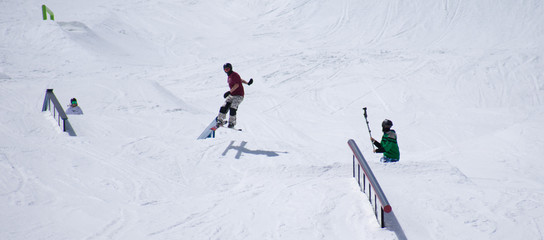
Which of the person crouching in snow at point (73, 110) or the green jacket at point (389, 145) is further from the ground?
the person crouching in snow at point (73, 110)

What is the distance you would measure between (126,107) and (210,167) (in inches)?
283

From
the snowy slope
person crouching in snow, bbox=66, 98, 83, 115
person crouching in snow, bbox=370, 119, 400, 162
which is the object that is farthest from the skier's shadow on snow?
person crouching in snow, bbox=66, 98, 83, 115

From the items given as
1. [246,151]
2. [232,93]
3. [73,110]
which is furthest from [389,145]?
[73,110]

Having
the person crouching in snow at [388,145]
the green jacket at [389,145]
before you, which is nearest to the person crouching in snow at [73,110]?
the person crouching in snow at [388,145]

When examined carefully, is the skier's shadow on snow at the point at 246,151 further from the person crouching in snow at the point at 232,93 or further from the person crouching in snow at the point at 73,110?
the person crouching in snow at the point at 73,110

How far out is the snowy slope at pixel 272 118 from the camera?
5969 millimetres

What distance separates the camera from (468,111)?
55.3 feet

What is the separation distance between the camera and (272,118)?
16953 millimetres

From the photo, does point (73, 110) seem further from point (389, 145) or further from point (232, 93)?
point (389, 145)

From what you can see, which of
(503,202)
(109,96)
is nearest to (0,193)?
(503,202)

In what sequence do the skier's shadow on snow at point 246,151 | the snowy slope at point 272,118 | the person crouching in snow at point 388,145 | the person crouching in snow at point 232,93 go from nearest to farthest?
the snowy slope at point 272,118
the person crouching in snow at point 388,145
the skier's shadow on snow at point 246,151
the person crouching in snow at point 232,93

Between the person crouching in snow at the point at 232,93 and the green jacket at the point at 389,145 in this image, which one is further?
the person crouching in snow at the point at 232,93

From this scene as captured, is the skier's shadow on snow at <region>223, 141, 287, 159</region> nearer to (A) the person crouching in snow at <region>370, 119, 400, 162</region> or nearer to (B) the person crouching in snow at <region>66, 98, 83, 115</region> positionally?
(A) the person crouching in snow at <region>370, 119, 400, 162</region>

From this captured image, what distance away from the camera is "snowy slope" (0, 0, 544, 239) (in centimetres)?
597
